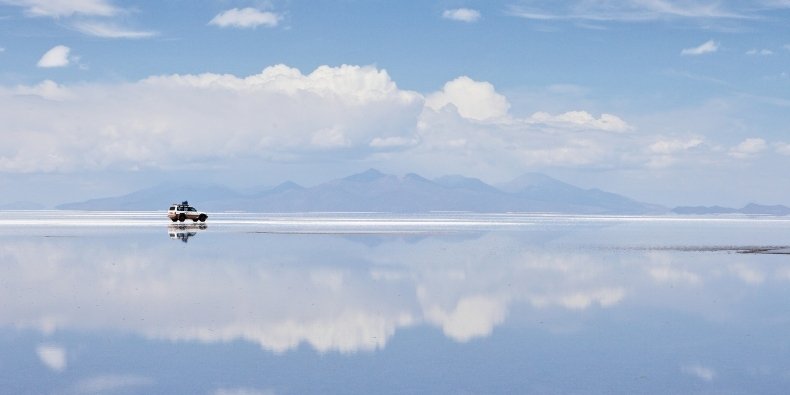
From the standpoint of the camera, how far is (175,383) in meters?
15.9

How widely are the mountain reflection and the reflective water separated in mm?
94

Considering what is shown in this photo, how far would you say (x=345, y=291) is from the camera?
102 ft

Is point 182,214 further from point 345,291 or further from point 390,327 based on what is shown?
point 390,327

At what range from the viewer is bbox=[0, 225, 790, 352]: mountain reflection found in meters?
22.8

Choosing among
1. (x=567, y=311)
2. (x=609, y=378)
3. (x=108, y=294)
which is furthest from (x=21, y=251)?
(x=609, y=378)

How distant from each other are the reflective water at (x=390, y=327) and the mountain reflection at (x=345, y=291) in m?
0.09

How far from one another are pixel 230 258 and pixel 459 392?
3248 cm

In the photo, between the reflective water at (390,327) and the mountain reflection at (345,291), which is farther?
Answer: the mountain reflection at (345,291)

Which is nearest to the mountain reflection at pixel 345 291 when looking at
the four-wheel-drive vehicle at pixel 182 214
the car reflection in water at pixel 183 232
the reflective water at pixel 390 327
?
the reflective water at pixel 390 327

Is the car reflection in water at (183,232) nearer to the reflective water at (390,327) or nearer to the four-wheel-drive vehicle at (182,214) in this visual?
the four-wheel-drive vehicle at (182,214)

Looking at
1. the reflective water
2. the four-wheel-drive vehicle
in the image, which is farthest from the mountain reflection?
the four-wheel-drive vehicle

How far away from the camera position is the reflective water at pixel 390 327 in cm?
1631

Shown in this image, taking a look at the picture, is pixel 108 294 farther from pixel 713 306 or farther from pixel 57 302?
pixel 713 306

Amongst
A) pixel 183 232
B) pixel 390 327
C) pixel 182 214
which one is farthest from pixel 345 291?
pixel 182 214
